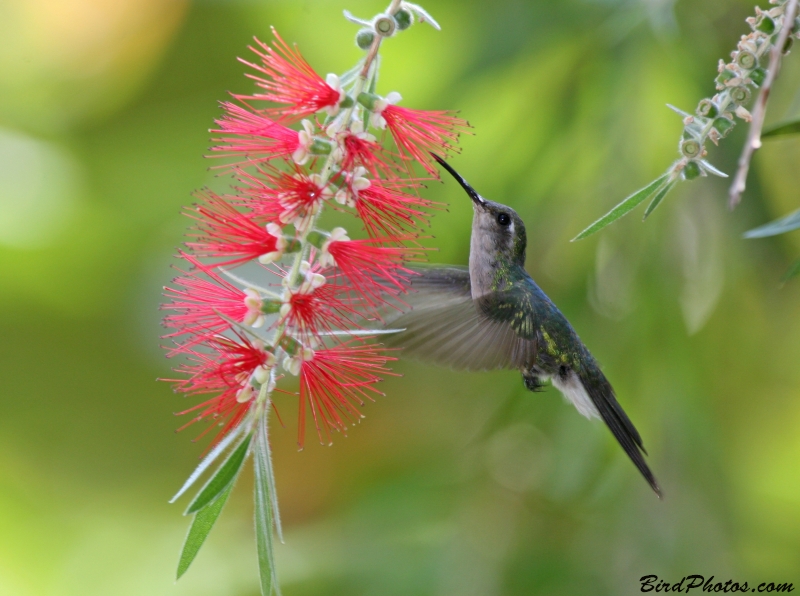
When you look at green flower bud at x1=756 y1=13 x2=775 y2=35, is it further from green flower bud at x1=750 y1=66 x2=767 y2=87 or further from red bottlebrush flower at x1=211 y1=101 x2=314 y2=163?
red bottlebrush flower at x1=211 y1=101 x2=314 y2=163

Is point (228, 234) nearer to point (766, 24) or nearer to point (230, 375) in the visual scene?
point (230, 375)

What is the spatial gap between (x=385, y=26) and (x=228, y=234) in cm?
41

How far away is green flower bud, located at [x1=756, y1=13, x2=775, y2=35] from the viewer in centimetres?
100

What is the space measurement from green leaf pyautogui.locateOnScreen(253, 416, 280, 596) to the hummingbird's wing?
1.82 ft

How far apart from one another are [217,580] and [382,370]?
1.76m

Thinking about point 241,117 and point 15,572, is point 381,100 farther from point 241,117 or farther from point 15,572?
point 15,572

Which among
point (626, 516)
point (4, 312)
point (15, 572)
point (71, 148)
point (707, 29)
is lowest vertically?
point (15, 572)

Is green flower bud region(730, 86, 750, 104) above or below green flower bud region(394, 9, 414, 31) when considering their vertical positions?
above

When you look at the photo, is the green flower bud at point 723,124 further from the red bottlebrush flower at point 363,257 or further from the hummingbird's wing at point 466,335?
the hummingbird's wing at point 466,335

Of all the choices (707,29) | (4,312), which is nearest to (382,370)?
(707,29)

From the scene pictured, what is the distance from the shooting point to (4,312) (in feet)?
11.1

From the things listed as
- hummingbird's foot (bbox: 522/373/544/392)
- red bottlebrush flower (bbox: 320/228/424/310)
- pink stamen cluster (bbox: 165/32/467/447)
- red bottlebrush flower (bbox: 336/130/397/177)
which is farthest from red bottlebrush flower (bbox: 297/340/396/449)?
hummingbird's foot (bbox: 522/373/544/392)

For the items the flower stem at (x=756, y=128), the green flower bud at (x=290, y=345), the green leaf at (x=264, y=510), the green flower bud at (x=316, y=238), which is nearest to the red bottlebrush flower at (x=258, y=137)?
the green flower bud at (x=316, y=238)

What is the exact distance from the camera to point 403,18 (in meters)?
1.18
